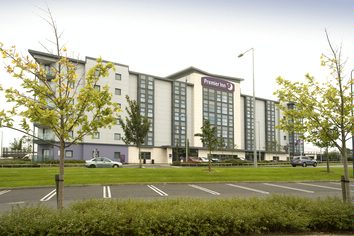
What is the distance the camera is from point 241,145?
82.6m

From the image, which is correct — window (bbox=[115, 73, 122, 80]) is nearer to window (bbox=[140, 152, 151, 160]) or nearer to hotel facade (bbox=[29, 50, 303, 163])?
hotel facade (bbox=[29, 50, 303, 163])

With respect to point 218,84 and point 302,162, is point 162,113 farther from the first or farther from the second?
point 302,162

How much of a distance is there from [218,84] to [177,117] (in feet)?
51.7

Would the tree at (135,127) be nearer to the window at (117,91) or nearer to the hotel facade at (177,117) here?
the hotel facade at (177,117)

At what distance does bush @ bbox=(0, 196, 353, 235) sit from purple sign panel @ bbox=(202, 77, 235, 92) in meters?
68.5

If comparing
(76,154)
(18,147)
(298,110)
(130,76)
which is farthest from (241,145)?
(298,110)

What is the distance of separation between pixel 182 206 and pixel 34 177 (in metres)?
16.8

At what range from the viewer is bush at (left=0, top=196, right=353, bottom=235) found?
6.05 m

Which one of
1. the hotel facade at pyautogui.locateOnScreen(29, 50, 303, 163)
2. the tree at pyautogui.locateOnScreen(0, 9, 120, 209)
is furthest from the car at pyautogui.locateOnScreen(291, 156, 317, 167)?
the tree at pyautogui.locateOnScreen(0, 9, 120, 209)

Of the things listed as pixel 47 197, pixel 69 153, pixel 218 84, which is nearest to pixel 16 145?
pixel 69 153

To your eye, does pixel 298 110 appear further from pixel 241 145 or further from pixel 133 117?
pixel 241 145

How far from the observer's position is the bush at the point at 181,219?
19.9 ft

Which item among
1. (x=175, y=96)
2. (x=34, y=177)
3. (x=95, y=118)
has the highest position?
(x=175, y=96)

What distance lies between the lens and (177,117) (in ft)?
228
